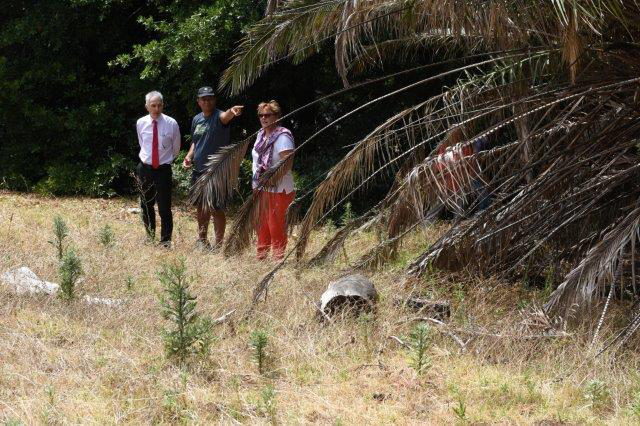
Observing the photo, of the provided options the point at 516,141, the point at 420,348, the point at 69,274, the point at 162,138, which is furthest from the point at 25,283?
the point at 516,141

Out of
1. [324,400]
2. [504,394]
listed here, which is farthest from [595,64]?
[324,400]

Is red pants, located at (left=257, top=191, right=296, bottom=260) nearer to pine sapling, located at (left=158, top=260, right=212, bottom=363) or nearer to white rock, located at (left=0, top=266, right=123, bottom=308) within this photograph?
white rock, located at (left=0, top=266, right=123, bottom=308)

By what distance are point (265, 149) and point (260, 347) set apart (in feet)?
12.2

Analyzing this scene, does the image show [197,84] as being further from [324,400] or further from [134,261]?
[324,400]

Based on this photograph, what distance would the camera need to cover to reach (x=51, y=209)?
13.8 meters

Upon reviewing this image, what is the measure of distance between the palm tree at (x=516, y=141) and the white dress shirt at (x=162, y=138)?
2.08 meters

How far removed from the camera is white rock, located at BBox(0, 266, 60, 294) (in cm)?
730

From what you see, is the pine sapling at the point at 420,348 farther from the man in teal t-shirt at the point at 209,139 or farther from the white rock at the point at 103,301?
the man in teal t-shirt at the point at 209,139

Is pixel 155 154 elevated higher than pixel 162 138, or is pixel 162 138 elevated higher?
pixel 162 138

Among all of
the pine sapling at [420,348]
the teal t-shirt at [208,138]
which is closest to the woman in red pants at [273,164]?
the teal t-shirt at [208,138]

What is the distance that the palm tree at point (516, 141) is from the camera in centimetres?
665

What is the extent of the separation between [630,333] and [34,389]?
139 inches

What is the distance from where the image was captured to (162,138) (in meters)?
9.98

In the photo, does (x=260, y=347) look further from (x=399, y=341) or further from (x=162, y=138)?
(x=162, y=138)
